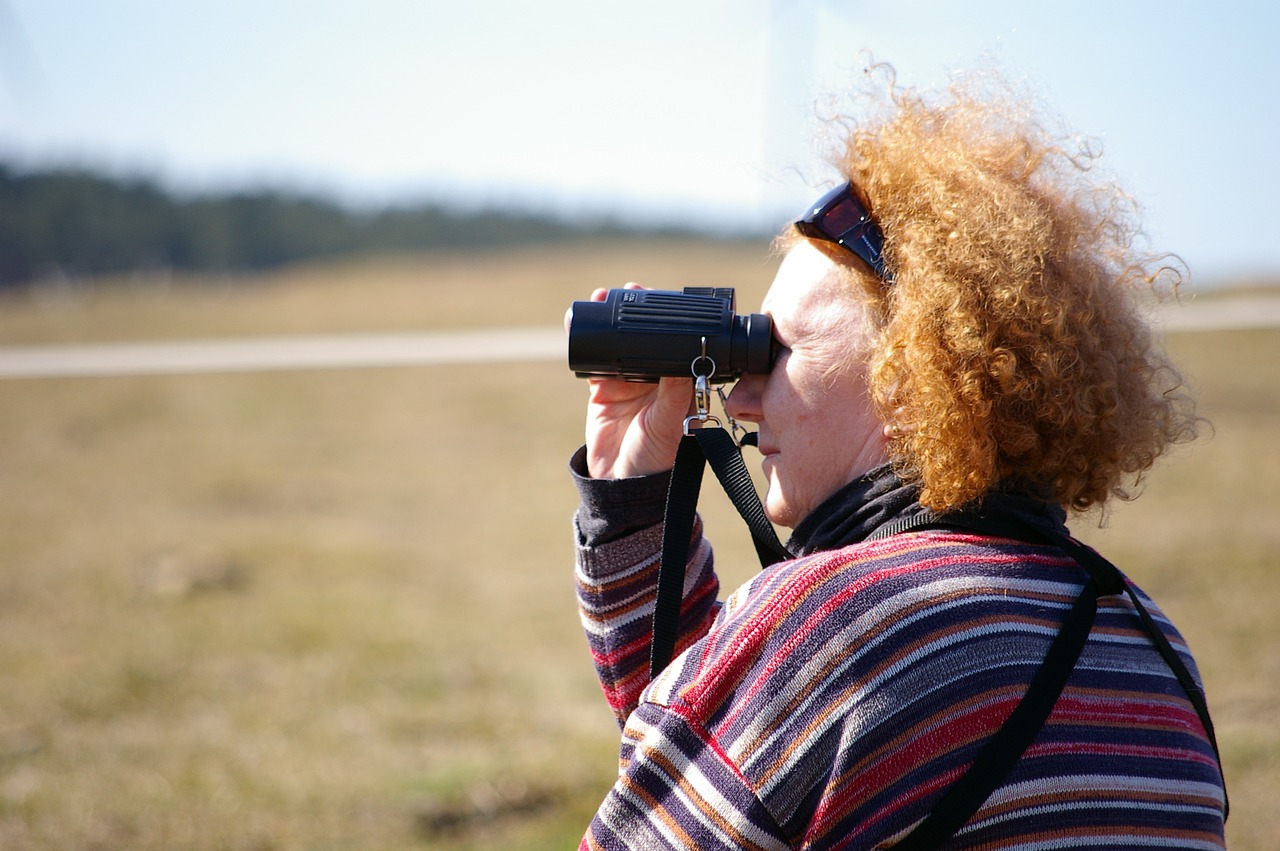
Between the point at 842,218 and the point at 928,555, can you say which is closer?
the point at 928,555

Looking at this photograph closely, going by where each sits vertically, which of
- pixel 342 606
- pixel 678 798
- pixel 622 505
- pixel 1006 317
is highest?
pixel 1006 317

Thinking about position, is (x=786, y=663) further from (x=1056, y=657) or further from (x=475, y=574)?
(x=475, y=574)

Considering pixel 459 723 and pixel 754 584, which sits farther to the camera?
pixel 459 723

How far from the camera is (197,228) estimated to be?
4097cm

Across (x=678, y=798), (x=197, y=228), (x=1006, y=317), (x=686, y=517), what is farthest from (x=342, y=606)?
(x=197, y=228)

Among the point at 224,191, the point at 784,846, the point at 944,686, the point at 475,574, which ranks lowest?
the point at 224,191

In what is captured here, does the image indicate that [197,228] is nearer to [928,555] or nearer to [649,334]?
[649,334]

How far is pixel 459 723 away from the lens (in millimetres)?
4020

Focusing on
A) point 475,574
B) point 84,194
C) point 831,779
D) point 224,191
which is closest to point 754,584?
point 831,779

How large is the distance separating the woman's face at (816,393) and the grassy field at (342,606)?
2.42ft

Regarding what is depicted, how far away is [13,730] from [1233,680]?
178 inches

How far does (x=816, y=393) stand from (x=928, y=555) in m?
0.28

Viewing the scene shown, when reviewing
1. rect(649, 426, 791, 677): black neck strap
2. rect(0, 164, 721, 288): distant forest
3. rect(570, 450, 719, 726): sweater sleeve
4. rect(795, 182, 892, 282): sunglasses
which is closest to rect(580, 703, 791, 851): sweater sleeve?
rect(649, 426, 791, 677): black neck strap

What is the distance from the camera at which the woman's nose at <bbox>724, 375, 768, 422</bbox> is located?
1.46 m
